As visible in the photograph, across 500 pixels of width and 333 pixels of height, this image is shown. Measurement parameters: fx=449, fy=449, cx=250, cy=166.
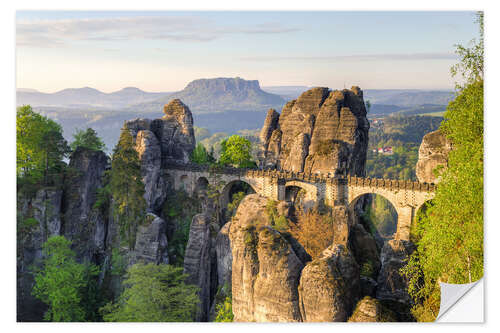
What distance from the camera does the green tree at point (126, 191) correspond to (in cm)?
2428

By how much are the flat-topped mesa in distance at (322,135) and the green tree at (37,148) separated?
14.3m

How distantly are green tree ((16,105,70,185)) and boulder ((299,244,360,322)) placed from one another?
15934mm

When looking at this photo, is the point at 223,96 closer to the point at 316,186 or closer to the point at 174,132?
the point at 174,132

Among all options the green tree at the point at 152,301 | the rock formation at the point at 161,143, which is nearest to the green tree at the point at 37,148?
the rock formation at the point at 161,143

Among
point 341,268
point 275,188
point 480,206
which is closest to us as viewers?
point 341,268

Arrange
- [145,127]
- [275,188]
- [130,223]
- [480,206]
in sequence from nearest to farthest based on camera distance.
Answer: [480,206], [130,223], [275,188], [145,127]

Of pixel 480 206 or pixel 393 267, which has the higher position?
pixel 480 206

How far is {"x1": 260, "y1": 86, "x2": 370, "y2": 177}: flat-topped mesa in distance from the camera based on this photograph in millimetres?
28172

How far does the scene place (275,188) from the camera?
2819 cm

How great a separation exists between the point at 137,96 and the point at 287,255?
49.3 ft

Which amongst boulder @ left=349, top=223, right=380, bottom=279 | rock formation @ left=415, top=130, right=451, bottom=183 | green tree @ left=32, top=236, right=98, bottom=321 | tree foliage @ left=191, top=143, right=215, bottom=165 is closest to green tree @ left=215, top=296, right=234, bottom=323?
boulder @ left=349, top=223, right=380, bottom=279

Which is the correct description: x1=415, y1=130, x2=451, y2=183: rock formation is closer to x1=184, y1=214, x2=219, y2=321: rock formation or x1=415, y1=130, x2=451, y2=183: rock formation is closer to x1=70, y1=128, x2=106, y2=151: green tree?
x1=184, y1=214, x2=219, y2=321: rock formation
